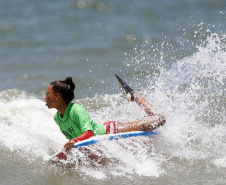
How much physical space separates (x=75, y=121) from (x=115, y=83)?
15.6ft

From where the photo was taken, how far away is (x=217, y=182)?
520 centimetres

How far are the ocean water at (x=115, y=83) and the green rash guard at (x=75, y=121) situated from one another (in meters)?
0.32

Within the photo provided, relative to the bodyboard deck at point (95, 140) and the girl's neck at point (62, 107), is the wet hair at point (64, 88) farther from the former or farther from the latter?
the bodyboard deck at point (95, 140)

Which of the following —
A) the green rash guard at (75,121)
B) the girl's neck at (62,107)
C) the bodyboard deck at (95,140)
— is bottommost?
the bodyboard deck at (95,140)

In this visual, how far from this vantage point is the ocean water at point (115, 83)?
5672 mm

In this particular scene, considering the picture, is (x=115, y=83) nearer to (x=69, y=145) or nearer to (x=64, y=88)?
(x=64, y=88)

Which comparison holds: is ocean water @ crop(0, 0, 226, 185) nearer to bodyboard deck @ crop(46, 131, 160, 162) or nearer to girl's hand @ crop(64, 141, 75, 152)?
bodyboard deck @ crop(46, 131, 160, 162)

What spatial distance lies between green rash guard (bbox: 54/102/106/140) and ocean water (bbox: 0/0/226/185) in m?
0.32

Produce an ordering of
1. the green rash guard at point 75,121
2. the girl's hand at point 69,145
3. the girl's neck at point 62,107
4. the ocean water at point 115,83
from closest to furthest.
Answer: the girl's hand at point 69,145 → the green rash guard at point 75,121 → the girl's neck at point 62,107 → the ocean water at point 115,83

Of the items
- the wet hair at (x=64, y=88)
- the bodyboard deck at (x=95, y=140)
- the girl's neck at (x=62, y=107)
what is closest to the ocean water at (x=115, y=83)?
the bodyboard deck at (x=95, y=140)

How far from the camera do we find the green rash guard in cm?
536

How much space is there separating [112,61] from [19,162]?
6.13 meters

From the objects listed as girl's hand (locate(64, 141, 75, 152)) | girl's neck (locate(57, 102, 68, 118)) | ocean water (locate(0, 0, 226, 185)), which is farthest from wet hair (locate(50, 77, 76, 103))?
ocean water (locate(0, 0, 226, 185))

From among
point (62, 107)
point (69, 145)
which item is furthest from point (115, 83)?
point (69, 145)
